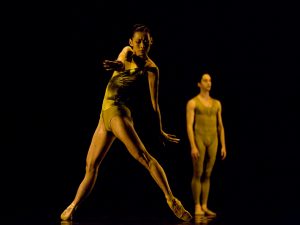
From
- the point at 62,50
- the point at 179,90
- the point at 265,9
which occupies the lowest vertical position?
the point at 179,90

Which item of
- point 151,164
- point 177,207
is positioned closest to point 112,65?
point 151,164

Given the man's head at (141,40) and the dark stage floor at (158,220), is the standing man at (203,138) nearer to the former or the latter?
the dark stage floor at (158,220)

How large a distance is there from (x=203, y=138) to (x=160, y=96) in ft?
5.40

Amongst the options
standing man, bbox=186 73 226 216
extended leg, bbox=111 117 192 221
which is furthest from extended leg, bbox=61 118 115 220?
standing man, bbox=186 73 226 216

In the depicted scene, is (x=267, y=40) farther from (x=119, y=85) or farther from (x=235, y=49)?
(x=119, y=85)

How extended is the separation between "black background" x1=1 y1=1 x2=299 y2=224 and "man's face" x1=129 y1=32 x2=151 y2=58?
2.13 meters

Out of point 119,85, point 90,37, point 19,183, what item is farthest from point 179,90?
point 119,85

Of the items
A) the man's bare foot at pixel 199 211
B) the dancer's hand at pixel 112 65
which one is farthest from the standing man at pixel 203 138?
the dancer's hand at pixel 112 65

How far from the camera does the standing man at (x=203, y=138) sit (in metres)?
5.57

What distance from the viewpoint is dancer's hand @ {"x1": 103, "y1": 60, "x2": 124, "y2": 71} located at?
12.3 ft

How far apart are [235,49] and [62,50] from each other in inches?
86.6

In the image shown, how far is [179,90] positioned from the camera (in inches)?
280

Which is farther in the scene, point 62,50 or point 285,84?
point 285,84

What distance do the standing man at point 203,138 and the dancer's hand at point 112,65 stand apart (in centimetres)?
187
